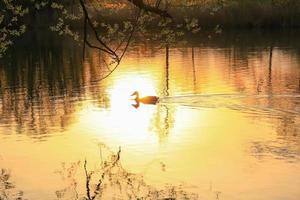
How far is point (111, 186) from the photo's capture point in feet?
55.3

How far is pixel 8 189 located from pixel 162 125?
9.05m

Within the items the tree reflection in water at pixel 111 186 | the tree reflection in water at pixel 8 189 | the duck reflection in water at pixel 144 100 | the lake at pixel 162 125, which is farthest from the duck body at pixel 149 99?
the tree reflection in water at pixel 8 189

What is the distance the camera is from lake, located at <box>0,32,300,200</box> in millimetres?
16938

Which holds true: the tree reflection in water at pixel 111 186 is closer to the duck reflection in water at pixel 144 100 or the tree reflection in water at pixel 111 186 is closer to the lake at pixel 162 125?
the lake at pixel 162 125

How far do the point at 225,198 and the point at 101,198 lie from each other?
135 inches

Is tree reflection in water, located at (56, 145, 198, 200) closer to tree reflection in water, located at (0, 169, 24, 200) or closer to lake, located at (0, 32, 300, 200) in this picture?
lake, located at (0, 32, 300, 200)

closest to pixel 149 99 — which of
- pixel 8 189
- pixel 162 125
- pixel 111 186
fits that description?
pixel 162 125

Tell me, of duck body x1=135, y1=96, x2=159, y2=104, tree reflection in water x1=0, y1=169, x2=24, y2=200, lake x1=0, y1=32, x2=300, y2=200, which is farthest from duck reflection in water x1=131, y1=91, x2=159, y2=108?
tree reflection in water x1=0, y1=169, x2=24, y2=200

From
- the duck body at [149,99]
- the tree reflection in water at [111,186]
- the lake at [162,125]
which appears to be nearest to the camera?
the tree reflection in water at [111,186]

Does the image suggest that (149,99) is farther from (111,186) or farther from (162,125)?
(111,186)

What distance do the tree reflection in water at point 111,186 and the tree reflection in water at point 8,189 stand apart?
3.69 ft

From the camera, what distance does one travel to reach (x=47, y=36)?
62.5 metres

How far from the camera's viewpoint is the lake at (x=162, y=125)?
16.9 metres

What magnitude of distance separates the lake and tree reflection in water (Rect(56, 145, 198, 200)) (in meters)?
0.08
